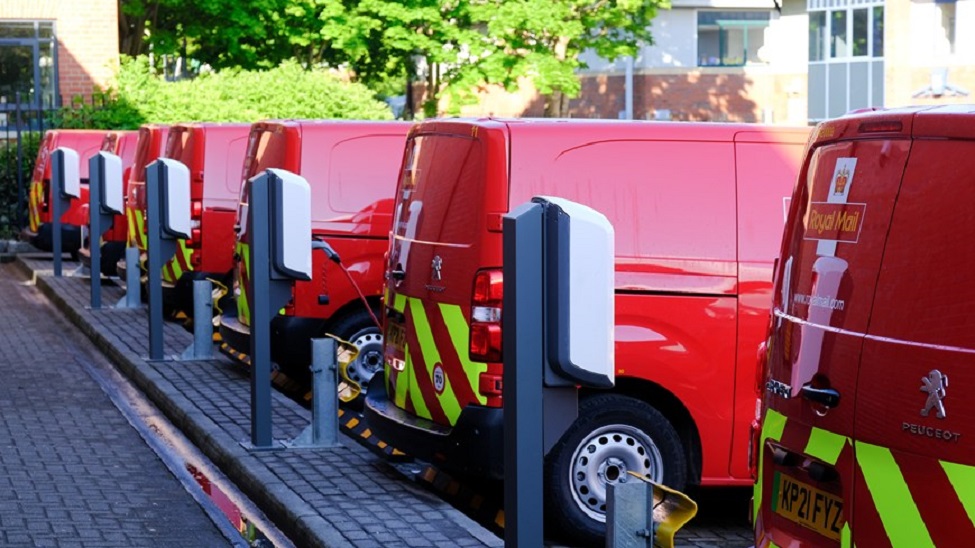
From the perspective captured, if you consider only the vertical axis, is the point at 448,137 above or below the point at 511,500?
above

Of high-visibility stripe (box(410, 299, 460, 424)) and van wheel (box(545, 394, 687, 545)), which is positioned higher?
high-visibility stripe (box(410, 299, 460, 424))

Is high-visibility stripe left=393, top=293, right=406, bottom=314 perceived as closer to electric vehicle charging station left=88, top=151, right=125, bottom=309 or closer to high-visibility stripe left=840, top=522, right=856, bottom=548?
high-visibility stripe left=840, top=522, right=856, bottom=548

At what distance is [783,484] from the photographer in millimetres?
5301

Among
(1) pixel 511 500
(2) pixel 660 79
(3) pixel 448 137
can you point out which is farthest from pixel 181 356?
(2) pixel 660 79

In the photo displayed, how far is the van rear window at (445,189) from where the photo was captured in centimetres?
805

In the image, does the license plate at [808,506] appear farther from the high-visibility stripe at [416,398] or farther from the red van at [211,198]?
the red van at [211,198]

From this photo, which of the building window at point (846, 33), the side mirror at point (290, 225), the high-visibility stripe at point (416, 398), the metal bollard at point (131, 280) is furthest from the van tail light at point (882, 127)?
the building window at point (846, 33)

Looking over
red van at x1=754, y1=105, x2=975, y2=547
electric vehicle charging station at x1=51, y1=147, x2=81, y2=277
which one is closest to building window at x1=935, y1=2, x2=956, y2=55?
electric vehicle charging station at x1=51, y1=147, x2=81, y2=277

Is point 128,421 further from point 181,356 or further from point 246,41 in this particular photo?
point 246,41

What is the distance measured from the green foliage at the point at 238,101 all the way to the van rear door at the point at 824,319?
23591 mm

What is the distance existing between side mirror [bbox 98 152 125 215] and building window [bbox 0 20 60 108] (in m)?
20.2

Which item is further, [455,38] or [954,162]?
[455,38]

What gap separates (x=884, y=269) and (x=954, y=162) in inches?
13.4

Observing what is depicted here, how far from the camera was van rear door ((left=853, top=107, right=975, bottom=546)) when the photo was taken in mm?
4355
